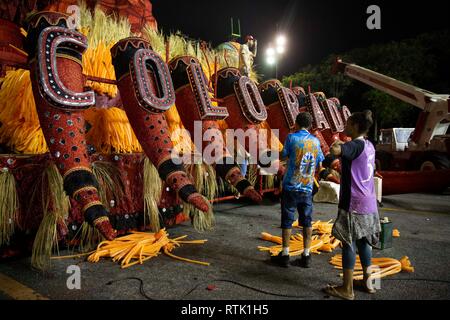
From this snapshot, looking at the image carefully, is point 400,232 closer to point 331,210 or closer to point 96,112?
point 331,210

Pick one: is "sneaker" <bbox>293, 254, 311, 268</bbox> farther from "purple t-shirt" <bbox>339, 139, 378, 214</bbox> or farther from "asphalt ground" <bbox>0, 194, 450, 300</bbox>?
"purple t-shirt" <bbox>339, 139, 378, 214</bbox>

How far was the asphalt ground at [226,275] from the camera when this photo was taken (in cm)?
303

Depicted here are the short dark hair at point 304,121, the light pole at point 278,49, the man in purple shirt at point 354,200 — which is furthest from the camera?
the light pole at point 278,49

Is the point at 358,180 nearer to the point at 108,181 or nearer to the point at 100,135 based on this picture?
the point at 108,181

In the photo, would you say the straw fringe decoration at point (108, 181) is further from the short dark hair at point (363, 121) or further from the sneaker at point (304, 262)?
the short dark hair at point (363, 121)

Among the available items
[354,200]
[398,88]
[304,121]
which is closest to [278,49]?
[398,88]

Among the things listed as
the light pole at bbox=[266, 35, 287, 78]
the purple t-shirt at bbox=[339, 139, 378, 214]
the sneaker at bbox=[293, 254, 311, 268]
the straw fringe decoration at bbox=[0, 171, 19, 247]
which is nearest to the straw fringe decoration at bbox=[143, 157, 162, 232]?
the straw fringe decoration at bbox=[0, 171, 19, 247]

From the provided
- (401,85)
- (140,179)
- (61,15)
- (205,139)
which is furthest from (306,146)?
(401,85)

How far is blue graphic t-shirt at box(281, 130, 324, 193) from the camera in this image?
3861 mm

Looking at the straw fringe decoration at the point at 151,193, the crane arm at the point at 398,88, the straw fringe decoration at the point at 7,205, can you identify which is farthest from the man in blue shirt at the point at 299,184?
the crane arm at the point at 398,88
